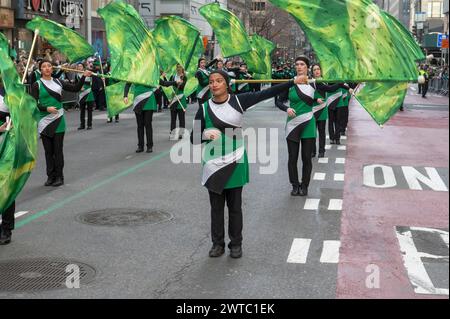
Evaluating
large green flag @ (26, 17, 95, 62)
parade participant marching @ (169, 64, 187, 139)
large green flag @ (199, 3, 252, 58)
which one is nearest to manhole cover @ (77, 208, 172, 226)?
large green flag @ (26, 17, 95, 62)

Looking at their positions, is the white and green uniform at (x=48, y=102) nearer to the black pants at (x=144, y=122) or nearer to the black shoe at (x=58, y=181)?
the black shoe at (x=58, y=181)

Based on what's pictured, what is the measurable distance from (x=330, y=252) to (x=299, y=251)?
30 cm

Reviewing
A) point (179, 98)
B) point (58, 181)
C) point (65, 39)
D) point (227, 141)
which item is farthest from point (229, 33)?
point (227, 141)

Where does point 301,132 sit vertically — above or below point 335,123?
above

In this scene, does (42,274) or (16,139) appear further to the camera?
(42,274)

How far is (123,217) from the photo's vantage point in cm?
877

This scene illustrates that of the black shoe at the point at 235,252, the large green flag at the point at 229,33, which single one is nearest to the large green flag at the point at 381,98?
the black shoe at the point at 235,252

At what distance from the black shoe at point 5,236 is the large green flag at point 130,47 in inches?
117

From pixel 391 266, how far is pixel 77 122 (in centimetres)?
1599

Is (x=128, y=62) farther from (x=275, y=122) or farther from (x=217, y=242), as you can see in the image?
(x=275, y=122)

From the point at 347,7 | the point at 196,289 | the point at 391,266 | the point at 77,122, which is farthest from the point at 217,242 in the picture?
the point at 77,122

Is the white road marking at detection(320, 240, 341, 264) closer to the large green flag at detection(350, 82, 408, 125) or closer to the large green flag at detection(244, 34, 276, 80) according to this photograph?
the large green flag at detection(350, 82, 408, 125)

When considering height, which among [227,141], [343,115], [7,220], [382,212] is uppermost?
[227,141]

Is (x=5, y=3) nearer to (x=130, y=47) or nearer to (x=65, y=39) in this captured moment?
(x=65, y=39)
